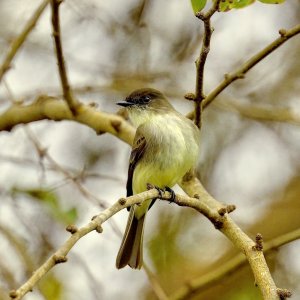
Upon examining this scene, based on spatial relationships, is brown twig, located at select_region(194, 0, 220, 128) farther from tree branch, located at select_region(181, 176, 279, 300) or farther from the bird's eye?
the bird's eye

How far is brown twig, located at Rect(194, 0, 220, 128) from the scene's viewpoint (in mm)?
2275

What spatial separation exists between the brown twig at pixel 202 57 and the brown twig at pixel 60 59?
2.00ft

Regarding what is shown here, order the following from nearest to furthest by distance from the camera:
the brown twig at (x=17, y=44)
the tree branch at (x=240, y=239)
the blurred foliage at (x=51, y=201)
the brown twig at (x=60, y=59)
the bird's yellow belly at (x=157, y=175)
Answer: the tree branch at (x=240, y=239) → the brown twig at (x=60, y=59) → the bird's yellow belly at (x=157, y=175) → the brown twig at (x=17, y=44) → the blurred foliage at (x=51, y=201)

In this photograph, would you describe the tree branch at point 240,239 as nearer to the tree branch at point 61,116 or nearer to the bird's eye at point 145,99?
the tree branch at point 61,116

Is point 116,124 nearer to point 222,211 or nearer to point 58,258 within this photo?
point 222,211

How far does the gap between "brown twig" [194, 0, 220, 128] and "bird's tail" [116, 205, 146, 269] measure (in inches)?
30.7

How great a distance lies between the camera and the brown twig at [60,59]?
278 cm

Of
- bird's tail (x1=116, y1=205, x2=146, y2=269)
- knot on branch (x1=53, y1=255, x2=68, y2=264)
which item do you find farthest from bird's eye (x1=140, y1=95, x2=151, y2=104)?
knot on branch (x1=53, y1=255, x2=68, y2=264)

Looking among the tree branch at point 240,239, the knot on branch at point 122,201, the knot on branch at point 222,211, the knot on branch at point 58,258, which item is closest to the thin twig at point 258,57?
the tree branch at point 240,239

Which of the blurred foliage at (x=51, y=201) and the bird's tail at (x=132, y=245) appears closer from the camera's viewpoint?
the bird's tail at (x=132, y=245)

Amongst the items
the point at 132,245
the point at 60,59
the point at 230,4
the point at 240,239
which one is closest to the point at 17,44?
the point at 60,59

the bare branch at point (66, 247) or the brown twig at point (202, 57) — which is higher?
the brown twig at point (202, 57)

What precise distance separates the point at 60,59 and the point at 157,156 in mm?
710

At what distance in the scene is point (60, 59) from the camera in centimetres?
310
